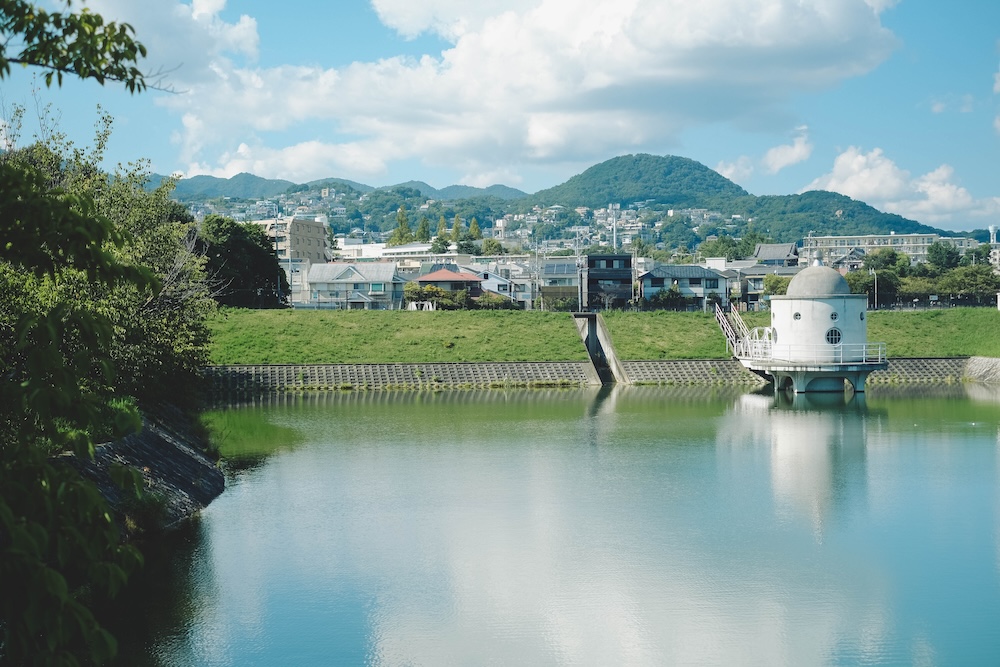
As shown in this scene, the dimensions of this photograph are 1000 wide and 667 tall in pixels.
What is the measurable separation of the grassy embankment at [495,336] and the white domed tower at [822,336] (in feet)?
20.3

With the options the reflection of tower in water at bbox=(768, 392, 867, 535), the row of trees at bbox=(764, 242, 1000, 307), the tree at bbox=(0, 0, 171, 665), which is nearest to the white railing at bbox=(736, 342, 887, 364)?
the reflection of tower in water at bbox=(768, 392, 867, 535)

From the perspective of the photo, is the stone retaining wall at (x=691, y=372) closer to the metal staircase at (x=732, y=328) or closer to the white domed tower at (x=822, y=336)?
the metal staircase at (x=732, y=328)

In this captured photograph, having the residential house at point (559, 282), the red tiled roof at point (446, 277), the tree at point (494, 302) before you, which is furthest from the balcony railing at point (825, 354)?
the red tiled roof at point (446, 277)

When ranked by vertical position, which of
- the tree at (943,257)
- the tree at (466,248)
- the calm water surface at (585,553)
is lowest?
the calm water surface at (585,553)

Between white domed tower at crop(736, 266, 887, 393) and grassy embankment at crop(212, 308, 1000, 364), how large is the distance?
20.3 ft

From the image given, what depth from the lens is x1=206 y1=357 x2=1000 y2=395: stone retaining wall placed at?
41469 millimetres

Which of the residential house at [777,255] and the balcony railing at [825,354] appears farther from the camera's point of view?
the residential house at [777,255]

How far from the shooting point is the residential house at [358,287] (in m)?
75.9

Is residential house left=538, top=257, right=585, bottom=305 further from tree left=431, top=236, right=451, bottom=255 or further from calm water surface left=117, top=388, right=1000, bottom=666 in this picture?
calm water surface left=117, top=388, right=1000, bottom=666

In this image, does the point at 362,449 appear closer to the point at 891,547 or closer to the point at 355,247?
the point at 891,547

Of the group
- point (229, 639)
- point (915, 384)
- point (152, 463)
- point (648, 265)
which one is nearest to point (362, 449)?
point (152, 463)

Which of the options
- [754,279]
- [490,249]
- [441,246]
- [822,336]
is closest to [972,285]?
[754,279]

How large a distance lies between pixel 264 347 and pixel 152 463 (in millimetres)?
26141

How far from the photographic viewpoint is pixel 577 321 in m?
49.8
